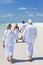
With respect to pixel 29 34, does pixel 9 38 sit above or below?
below

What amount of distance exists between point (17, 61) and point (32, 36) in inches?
48.2

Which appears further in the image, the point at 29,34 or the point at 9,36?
the point at 29,34

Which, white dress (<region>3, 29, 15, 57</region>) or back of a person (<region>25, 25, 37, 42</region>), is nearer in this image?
white dress (<region>3, 29, 15, 57</region>)

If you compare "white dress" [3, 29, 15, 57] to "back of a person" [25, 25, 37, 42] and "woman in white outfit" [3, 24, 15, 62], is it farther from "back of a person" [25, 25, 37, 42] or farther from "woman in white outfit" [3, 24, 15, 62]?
"back of a person" [25, 25, 37, 42]

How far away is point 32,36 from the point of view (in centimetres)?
1180

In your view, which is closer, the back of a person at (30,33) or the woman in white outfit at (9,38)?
the woman in white outfit at (9,38)

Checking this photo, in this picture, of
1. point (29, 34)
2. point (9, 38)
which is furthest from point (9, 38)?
point (29, 34)

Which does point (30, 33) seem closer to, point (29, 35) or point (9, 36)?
point (29, 35)

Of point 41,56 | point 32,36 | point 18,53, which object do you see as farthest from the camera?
point 18,53

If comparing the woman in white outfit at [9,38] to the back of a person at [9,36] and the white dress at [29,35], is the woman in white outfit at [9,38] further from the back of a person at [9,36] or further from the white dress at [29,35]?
the white dress at [29,35]

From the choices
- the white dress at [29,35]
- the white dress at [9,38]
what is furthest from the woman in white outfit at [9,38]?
the white dress at [29,35]

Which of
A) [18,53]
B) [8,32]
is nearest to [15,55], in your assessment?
[18,53]

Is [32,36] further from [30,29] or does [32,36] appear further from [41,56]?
[41,56]

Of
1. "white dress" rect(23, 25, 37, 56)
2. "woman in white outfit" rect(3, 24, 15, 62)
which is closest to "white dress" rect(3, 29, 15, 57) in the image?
"woman in white outfit" rect(3, 24, 15, 62)
